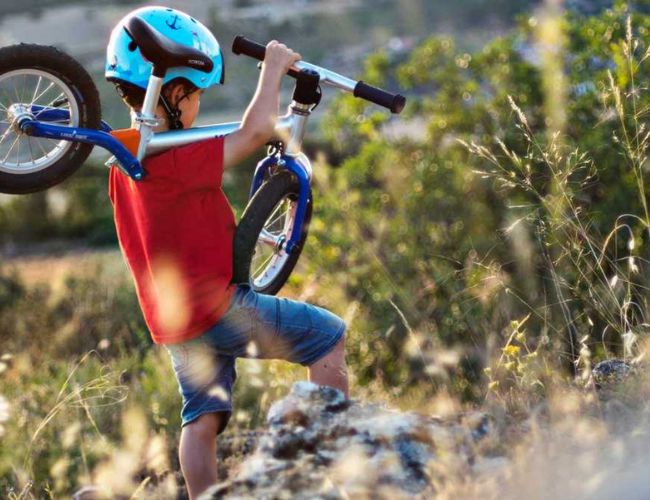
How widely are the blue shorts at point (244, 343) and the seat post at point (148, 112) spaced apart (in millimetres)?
541

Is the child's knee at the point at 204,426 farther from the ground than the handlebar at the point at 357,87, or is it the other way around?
the handlebar at the point at 357,87

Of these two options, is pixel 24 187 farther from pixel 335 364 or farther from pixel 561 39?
pixel 561 39

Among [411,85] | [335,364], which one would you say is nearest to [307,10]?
[411,85]

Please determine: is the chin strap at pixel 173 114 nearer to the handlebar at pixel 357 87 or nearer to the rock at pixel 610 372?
the handlebar at pixel 357 87

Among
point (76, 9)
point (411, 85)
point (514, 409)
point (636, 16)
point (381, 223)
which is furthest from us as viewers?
point (76, 9)

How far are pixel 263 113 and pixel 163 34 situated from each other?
1.27 ft

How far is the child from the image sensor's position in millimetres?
3598

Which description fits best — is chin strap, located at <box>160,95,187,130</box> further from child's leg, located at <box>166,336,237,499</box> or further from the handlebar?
child's leg, located at <box>166,336,237,499</box>

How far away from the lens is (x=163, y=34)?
3600 mm

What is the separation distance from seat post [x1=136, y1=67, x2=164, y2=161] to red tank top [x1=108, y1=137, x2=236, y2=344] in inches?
2.3

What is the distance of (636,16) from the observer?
7.48m

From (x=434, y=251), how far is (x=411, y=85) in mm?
1849

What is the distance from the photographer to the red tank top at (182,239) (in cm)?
358

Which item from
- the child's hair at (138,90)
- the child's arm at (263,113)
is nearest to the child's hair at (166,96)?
the child's hair at (138,90)
